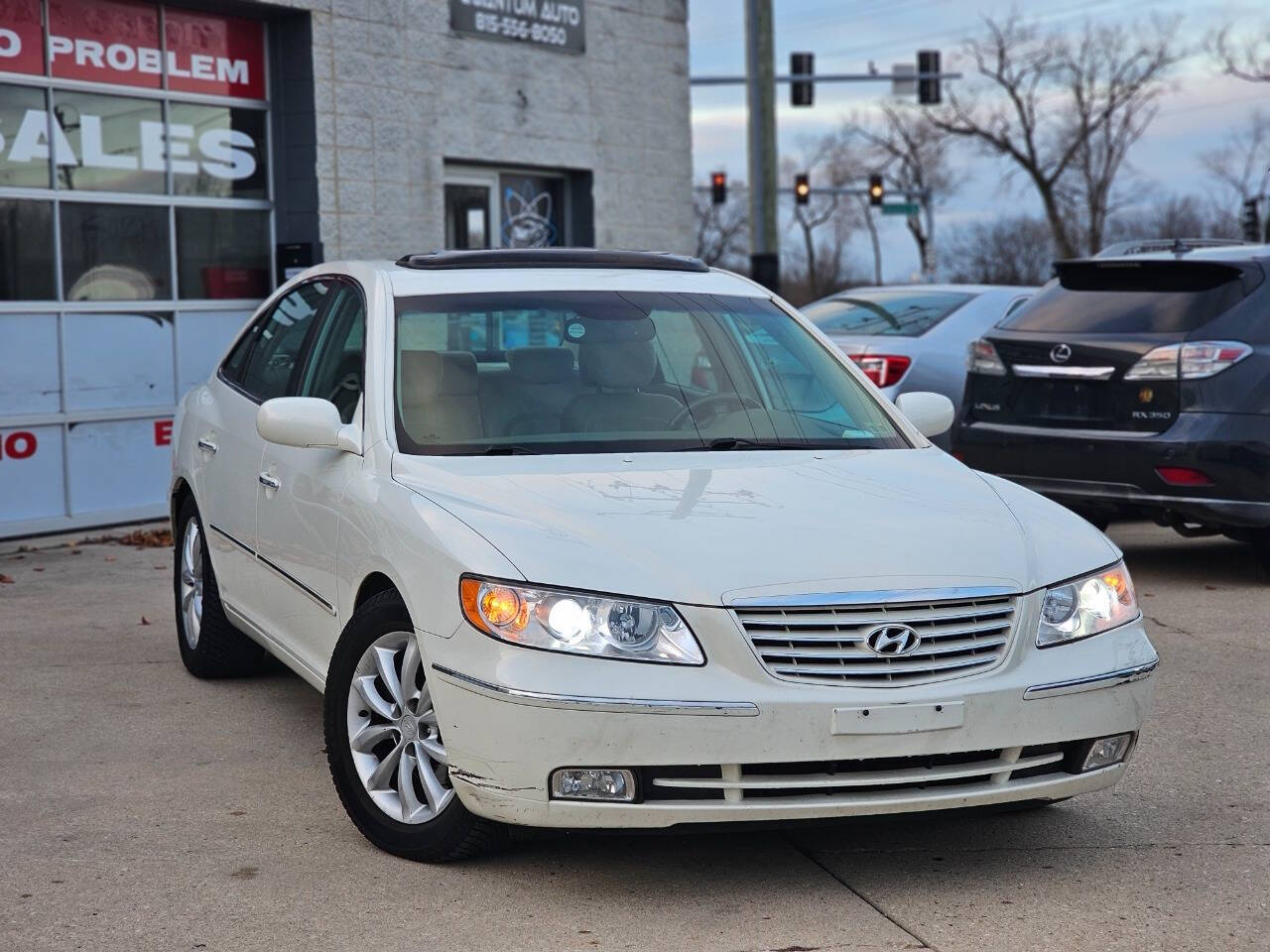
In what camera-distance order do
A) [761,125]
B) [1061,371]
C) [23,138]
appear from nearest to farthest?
1. [1061,371]
2. [23,138]
3. [761,125]

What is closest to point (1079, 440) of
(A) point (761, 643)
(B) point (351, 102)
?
(A) point (761, 643)

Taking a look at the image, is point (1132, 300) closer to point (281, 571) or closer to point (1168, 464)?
point (1168, 464)

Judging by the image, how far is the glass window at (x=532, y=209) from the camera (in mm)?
14148

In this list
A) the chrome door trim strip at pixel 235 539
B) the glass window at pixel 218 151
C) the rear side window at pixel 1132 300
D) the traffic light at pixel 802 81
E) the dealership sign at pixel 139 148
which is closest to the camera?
the chrome door trim strip at pixel 235 539

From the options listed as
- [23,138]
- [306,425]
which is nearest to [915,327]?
[23,138]

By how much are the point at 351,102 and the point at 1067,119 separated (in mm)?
53767

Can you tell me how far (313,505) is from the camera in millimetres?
5020

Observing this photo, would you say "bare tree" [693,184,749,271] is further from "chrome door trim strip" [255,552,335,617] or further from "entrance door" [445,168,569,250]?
"chrome door trim strip" [255,552,335,617]

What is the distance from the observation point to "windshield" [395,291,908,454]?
4953 mm

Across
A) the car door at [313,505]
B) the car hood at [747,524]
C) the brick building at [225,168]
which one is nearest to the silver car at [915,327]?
the brick building at [225,168]

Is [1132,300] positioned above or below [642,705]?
above

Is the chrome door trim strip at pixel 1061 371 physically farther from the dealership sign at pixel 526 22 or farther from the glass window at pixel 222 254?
the dealership sign at pixel 526 22

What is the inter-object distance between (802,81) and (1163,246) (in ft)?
71.4

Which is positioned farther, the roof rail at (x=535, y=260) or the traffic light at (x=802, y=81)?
the traffic light at (x=802, y=81)
